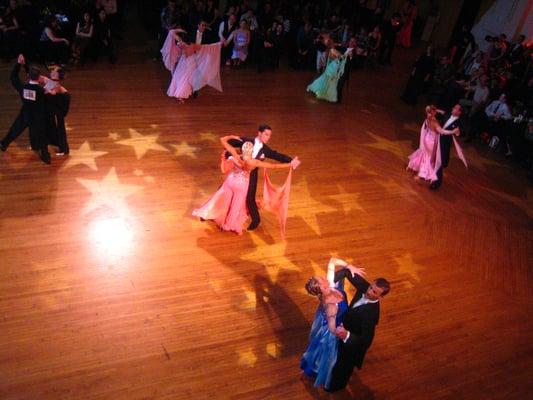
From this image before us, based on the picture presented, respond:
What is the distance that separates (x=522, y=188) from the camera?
25.0 ft

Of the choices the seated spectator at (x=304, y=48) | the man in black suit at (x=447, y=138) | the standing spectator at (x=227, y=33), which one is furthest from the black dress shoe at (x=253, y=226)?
the seated spectator at (x=304, y=48)

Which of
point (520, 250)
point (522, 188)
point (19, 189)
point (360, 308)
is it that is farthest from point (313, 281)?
point (522, 188)

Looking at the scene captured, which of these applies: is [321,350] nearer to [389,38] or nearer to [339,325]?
[339,325]

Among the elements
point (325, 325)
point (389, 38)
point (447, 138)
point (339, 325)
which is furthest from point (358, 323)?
point (389, 38)

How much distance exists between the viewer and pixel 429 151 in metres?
6.80

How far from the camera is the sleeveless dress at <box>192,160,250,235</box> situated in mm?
4829

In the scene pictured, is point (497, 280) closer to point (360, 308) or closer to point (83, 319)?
point (360, 308)

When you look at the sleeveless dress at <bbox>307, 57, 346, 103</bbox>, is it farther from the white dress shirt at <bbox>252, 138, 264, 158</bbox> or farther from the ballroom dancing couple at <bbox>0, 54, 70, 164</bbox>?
the ballroom dancing couple at <bbox>0, 54, 70, 164</bbox>

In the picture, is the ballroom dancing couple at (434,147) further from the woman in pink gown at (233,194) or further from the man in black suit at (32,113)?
the man in black suit at (32,113)

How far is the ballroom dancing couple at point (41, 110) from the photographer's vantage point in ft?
17.6

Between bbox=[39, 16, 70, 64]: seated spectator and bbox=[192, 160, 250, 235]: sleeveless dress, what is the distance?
4.89m

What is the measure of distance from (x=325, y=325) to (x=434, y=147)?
13.5ft

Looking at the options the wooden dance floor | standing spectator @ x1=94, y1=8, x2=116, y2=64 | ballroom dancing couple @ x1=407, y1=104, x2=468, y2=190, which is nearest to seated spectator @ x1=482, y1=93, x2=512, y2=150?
the wooden dance floor

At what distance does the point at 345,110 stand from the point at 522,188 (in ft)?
10.9
